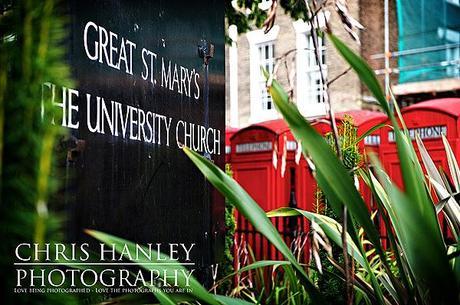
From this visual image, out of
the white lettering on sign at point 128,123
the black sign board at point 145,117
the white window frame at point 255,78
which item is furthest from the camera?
the white window frame at point 255,78

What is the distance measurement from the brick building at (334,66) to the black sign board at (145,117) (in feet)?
33.8

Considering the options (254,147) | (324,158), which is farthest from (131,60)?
(254,147)

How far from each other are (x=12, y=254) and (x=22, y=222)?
2.8 inches

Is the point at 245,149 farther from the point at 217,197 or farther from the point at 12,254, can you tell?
the point at 12,254

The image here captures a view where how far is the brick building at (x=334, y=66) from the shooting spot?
1441 centimetres

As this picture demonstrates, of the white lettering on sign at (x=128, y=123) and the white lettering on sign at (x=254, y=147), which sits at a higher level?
the white lettering on sign at (x=254, y=147)

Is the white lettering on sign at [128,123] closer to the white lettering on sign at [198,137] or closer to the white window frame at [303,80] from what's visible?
Answer: the white lettering on sign at [198,137]

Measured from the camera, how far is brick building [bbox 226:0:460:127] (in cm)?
1441

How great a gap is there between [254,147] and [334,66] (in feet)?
19.5

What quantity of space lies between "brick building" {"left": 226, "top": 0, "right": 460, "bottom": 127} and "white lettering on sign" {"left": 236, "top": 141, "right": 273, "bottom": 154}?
15.0ft

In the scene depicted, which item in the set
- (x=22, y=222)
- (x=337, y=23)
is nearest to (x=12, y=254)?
(x=22, y=222)

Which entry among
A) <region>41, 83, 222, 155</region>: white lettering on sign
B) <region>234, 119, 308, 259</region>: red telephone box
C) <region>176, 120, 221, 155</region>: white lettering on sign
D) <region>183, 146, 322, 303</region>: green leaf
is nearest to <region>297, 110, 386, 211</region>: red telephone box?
<region>234, 119, 308, 259</region>: red telephone box

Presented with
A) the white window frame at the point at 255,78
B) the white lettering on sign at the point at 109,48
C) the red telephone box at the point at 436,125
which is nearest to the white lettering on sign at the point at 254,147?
the red telephone box at the point at 436,125

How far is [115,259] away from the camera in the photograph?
7.57ft
